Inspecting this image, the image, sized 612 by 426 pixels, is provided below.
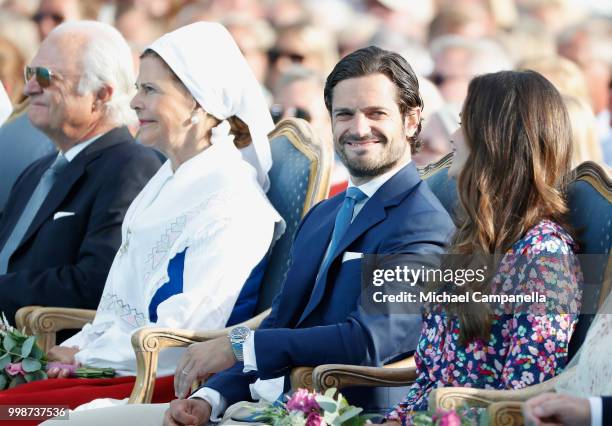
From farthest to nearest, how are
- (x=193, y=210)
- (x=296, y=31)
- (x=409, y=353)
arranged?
(x=296, y=31) → (x=193, y=210) → (x=409, y=353)

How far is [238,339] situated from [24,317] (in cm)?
152

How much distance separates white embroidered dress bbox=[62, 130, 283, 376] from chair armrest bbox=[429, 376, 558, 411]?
1672mm

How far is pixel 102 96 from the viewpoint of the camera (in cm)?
621

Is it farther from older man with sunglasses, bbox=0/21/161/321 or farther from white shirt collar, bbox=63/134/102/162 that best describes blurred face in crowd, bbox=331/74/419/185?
white shirt collar, bbox=63/134/102/162

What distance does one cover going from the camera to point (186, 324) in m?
4.76

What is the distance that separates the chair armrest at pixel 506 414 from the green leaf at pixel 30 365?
94.8 inches

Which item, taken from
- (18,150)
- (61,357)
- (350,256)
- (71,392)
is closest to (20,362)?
(61,357)

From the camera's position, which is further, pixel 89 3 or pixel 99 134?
pixel 89 3

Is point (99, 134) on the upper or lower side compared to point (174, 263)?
upper

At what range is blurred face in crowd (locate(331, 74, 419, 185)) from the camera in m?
4.33

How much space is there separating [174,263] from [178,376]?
0.79 metres

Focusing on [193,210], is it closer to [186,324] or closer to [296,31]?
[186,324]

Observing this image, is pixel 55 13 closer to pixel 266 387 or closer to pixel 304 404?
pixel 266 387

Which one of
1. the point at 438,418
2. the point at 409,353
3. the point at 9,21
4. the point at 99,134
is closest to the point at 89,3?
the point at 9,21
